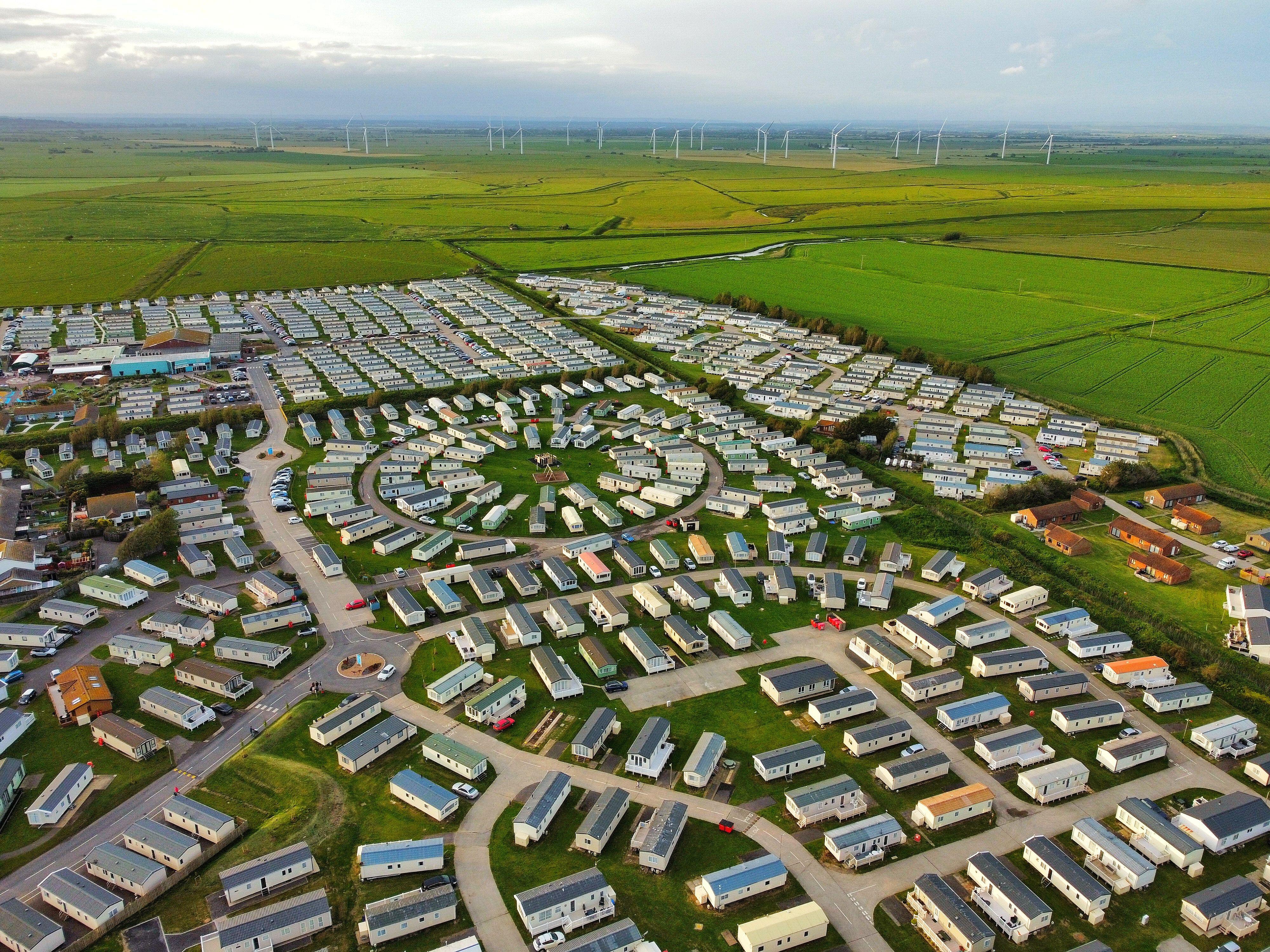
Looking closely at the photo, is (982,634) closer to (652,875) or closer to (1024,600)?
(1024,600)

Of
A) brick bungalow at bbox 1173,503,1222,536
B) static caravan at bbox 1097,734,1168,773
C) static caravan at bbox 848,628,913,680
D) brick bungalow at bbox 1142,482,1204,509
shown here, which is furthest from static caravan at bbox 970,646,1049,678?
brick bungalow at bbox 1142,482,1204,509

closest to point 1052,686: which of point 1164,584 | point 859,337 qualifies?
point 1164,584

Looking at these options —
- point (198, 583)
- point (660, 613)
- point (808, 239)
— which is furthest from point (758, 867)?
point (808, 239)

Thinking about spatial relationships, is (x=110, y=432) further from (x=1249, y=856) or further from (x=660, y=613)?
(x=1249, y=856)

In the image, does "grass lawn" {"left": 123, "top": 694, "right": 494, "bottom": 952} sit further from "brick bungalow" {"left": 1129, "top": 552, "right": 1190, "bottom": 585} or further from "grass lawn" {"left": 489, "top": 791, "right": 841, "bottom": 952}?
"brick bungalow" {"left": 1129, "top": 552, "right": 1190, "bottom": 585}

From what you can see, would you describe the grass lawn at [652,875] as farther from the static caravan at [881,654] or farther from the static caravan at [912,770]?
the static caravan at [881,654]

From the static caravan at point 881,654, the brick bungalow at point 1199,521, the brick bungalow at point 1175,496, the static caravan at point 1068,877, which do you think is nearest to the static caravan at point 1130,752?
the static caravan at point 1068,877
